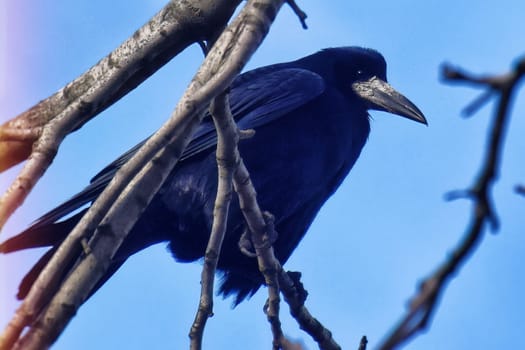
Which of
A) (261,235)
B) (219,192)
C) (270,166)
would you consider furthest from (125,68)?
(270,166)

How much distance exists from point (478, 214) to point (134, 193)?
174 centimetres

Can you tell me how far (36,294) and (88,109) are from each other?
110 centimetres

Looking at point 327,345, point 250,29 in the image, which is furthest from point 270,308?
point 250,29

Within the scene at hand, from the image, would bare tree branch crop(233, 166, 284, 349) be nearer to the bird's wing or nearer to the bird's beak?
the bird's wing

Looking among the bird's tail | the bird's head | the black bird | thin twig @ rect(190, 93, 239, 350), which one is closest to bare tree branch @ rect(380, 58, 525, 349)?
thin twig @ rect(190, 93, 239, 350)

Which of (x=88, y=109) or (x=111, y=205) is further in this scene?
(x=88, y=109)

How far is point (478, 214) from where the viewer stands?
110 cm

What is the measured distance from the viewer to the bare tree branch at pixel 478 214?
107 cm

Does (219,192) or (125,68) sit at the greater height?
(125,68)

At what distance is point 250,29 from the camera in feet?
9.52

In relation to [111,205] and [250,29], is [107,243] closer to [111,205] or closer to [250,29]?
[111,205]

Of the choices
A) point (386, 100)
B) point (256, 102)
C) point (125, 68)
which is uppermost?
point (125, 68)

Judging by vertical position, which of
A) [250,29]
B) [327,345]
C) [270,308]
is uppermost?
[250,29]

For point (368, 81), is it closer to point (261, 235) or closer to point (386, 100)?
point (386, 100)
